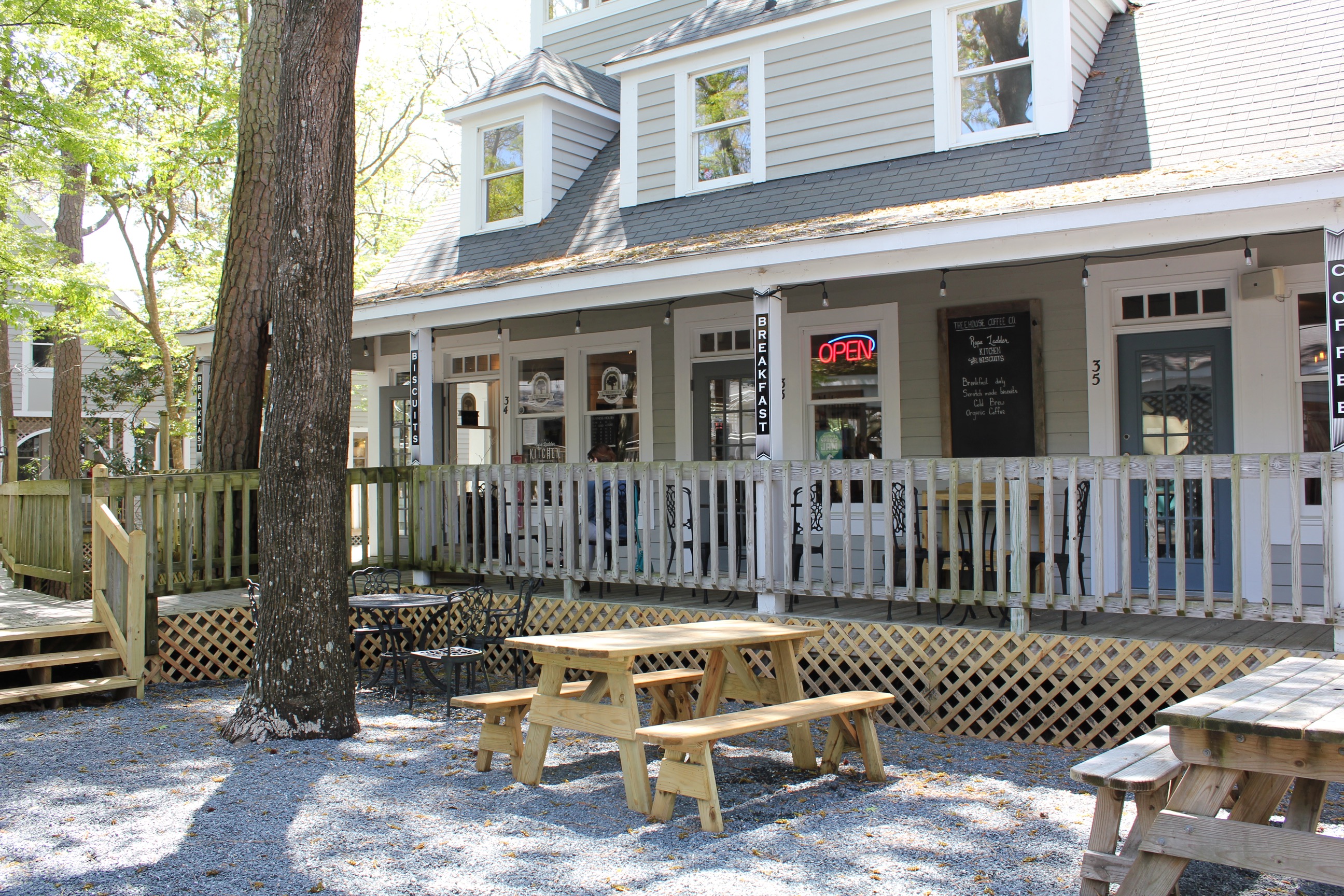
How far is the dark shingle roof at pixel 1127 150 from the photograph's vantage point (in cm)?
772

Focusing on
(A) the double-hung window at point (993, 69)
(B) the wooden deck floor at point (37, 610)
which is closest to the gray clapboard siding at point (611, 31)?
(A) the double-hung window at point (993, 69)

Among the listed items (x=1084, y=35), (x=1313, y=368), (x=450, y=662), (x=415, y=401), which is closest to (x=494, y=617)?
(x=450, y=662)

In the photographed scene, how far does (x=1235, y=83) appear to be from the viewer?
867 cm

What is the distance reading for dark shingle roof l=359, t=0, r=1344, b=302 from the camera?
772cm

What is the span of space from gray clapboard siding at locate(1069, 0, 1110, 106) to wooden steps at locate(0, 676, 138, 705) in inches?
361

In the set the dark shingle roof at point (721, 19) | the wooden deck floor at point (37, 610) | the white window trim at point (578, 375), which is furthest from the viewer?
the white window trim at point (578, 375)

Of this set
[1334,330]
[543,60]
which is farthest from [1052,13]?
[543,60]

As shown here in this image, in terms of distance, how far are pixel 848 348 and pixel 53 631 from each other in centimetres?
714

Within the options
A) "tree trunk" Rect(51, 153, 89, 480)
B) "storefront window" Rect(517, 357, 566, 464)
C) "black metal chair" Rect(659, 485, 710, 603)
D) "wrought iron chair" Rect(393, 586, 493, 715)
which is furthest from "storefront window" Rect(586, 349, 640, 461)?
"tree trunk" Rect(51, 153, 89, 480)

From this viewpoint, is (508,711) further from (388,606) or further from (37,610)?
(37,610)

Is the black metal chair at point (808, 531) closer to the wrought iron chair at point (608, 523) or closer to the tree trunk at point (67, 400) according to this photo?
the wrought iron chair at point (608, 523)

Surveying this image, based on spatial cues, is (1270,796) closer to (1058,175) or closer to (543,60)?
(1058,175)

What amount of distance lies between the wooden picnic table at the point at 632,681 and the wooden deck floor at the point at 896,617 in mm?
1482

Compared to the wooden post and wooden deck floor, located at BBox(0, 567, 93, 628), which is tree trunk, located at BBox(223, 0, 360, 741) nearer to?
wooden deck floor, located at BBox(0, 567, 93, 628)
